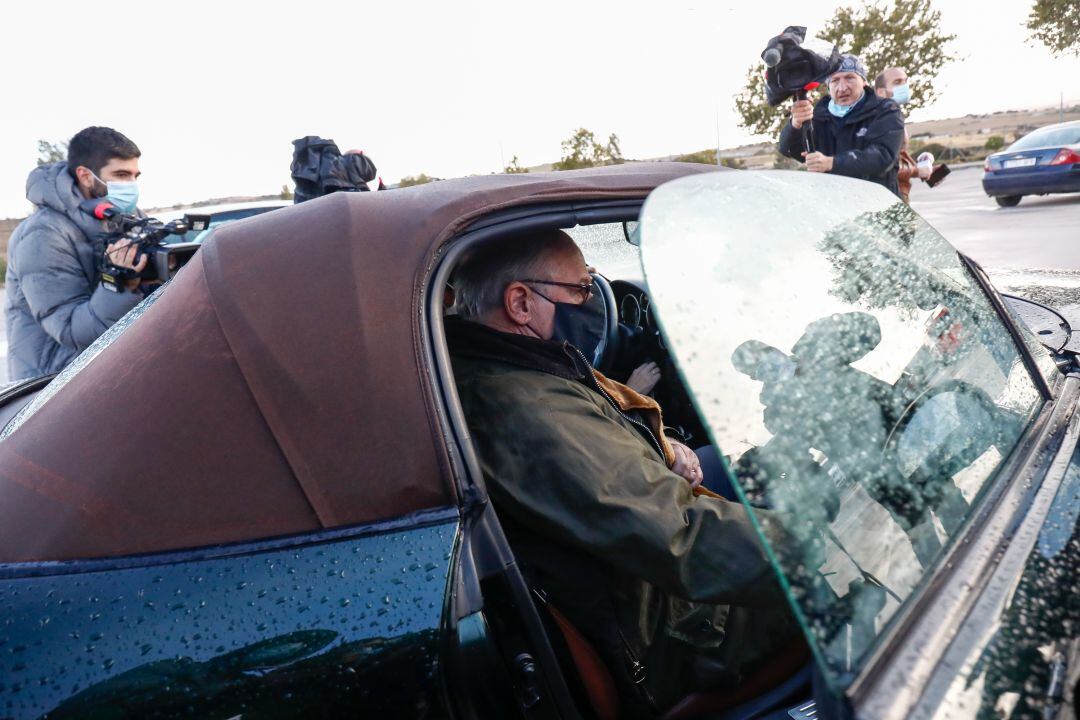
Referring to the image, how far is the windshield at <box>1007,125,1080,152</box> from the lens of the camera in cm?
1213

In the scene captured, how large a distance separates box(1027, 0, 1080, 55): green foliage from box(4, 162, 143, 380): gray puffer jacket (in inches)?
1413

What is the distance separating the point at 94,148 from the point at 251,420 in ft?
9.55

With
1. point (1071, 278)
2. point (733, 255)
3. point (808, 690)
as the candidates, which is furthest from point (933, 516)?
point (1071, 278)

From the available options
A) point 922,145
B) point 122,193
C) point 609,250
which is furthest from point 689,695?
point 922,145

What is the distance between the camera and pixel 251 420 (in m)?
1.20

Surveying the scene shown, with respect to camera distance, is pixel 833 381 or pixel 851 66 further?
pixel 851 66

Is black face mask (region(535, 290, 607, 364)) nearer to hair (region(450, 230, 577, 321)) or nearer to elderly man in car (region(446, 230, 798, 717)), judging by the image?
hair (region(450, 230, 577, 321))

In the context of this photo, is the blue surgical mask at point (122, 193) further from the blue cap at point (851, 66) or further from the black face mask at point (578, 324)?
the blue cap at point (851, 66)

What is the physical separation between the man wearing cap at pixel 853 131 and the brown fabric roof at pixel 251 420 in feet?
15.2

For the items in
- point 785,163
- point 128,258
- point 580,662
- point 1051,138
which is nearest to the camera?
point 580,662

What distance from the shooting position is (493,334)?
1654mm

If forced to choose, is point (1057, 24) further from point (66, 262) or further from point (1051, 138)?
point (66, 262)

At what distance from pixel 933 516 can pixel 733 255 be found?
0.53 metres

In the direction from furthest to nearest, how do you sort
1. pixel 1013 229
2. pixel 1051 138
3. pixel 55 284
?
pixel 1051 138 < pixel 1013 229 < pixel 55 284
